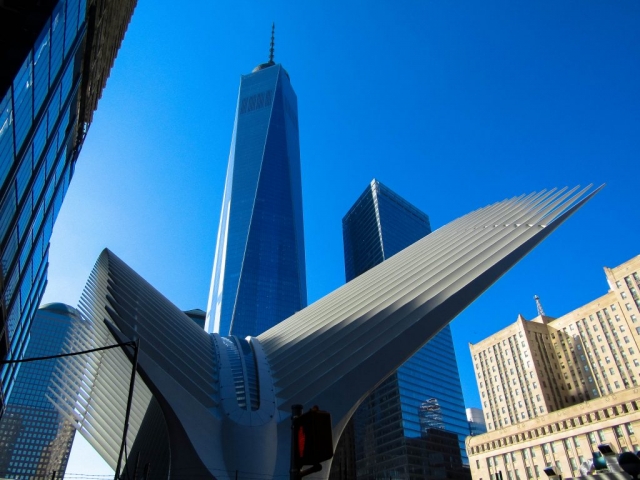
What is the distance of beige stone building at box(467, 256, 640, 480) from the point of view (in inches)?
2554

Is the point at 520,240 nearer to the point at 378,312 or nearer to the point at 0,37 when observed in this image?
→ the point at 378,312

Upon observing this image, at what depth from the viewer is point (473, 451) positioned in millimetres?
83812

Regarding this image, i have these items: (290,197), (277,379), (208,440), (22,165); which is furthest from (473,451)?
(290,197)

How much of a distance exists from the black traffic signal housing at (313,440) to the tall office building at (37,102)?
1693 cm

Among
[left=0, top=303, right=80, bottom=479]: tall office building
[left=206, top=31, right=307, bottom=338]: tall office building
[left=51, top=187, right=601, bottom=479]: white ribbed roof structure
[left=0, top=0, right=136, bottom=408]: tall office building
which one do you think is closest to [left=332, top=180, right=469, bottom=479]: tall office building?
[left=206, top=31, right=307, bottom=338]: tall office building

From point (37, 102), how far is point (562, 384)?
11819 centimetres

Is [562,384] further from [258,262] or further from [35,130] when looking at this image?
[35,130]

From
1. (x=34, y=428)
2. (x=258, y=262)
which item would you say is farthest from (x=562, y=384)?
(x=34, y=428)

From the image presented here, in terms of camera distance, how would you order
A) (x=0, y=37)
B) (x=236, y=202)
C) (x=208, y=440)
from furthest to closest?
(x=236, y=202) → (x=208, y=440) → (x=0, y=37)

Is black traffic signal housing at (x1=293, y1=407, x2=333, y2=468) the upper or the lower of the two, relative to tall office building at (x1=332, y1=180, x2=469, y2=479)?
lower

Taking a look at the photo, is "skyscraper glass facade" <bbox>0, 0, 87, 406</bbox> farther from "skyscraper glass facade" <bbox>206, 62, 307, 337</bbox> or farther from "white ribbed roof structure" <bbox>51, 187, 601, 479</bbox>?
"skyscraper glass facade" <bbox>206, 62, 307, 337</bbox>

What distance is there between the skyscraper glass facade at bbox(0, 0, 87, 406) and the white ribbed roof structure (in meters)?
5.98

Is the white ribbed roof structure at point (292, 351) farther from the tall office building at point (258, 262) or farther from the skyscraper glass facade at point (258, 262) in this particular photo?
the skyscraper glass facade at point (258, 262)

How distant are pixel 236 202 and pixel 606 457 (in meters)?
183
